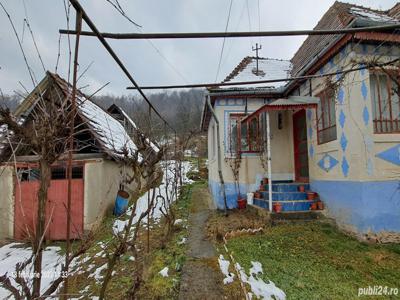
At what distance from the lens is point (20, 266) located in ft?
5.96

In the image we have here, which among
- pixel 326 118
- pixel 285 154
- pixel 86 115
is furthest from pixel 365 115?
pixel 86 115

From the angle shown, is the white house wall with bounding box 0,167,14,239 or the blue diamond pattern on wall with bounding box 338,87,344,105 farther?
the white house wall with bounding box 0,167,14,239

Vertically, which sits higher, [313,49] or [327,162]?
[313,49]

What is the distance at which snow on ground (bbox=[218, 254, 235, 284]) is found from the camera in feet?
11.7

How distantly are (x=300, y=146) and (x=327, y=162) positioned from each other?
173 cm

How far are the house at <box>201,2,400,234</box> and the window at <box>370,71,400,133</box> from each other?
0.07 feet

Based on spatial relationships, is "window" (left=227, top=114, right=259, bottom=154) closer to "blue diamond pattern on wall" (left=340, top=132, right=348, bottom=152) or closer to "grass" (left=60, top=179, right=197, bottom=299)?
"blue diamond pattern on wall" (left=340, top=132, right=348, bottom=152)

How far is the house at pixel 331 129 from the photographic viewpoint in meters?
5.03

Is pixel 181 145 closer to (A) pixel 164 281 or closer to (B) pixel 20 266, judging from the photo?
(A) pixel 164 281

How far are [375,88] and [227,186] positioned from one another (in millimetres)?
4871

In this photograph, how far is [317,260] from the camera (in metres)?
Result: 4.20

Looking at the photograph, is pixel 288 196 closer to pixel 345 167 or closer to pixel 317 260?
pixel 345 167

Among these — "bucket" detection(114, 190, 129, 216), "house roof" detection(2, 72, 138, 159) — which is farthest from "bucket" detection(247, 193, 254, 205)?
"bucket" detection(114, 190, 129, 216)

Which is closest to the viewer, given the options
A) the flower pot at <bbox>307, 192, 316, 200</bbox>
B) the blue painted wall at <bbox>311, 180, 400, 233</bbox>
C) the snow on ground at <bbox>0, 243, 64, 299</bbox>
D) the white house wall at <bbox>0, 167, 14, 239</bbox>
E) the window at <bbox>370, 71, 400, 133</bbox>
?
the blue painted wall at <bbox>311, 180, 400, 233</bbox>
